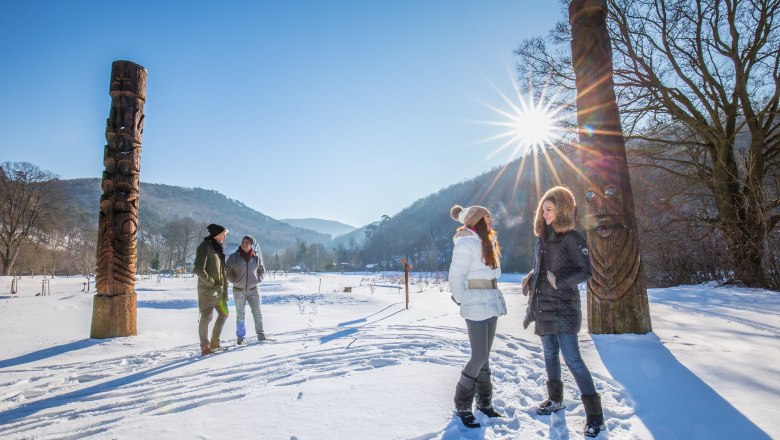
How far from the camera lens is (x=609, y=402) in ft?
10.7

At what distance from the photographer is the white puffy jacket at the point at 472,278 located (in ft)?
9.48

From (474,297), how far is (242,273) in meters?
4.58

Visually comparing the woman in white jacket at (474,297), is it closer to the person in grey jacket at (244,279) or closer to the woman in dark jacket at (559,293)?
the woman in dark jacket at (559,293)

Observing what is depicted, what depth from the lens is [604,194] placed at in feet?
17.6

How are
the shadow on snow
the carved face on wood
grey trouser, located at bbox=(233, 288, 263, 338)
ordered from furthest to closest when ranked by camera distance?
grey trouser, located at bbox=(233, 288, 263, 338)
the carved face on wood
the shadow on snow

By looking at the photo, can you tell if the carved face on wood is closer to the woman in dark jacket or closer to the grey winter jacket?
the woman in dark jacket

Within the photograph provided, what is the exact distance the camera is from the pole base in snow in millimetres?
6465

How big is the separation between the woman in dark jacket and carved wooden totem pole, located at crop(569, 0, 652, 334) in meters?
2.70

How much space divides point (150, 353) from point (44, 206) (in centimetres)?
3969

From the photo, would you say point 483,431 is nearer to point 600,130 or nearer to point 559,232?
point 559,232

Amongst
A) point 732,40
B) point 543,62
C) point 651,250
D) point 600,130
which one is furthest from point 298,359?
point 651,250

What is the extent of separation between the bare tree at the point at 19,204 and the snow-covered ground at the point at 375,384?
35.2 meters

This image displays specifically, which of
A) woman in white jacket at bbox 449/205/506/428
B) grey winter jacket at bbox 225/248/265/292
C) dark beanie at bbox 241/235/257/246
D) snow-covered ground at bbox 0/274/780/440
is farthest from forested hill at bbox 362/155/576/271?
woman in white jacket at bbox 449/205/506/428

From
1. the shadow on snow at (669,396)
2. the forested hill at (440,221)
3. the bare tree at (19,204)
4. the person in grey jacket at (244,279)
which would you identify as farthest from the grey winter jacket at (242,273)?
the forested hill at (440,221)
